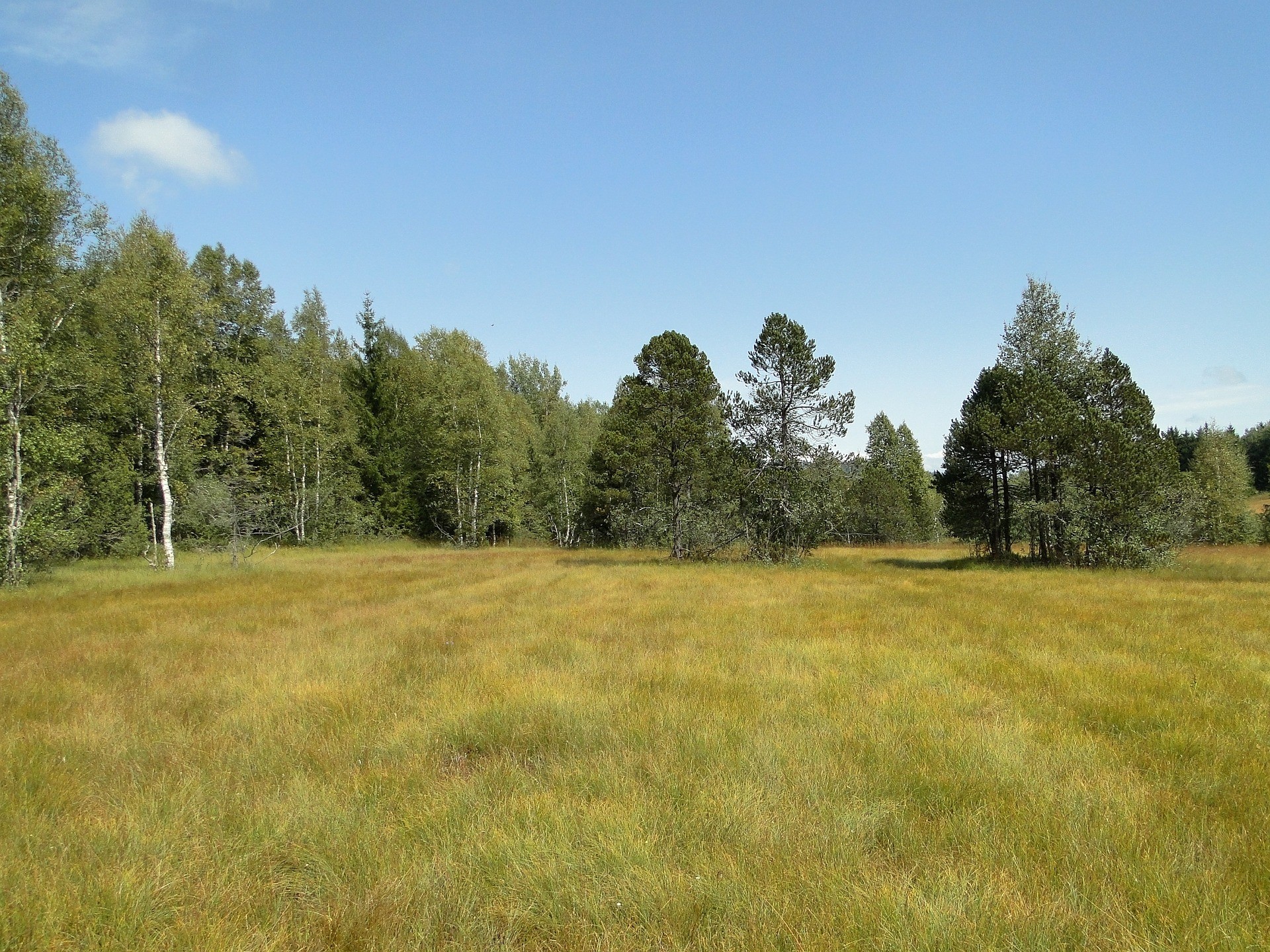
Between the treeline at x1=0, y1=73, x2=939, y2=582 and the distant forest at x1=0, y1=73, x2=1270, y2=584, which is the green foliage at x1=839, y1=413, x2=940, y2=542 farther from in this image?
the distant forest at x1=0, y1=73, x2=1270, y2=584

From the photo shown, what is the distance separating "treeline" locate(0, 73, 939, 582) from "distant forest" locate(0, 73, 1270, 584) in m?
0.12

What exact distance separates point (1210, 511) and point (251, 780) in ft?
157

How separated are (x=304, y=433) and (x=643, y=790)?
3848cm

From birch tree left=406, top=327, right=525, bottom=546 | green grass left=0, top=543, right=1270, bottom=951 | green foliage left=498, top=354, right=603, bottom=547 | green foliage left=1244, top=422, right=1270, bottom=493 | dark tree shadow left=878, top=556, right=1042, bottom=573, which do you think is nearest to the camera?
green grass left=0, top=543, right=1270, bottom=951

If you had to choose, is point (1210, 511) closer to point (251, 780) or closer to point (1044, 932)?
point (1044, 932)

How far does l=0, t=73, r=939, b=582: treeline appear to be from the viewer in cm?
1803

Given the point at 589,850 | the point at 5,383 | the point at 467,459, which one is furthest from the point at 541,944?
the point at 467,459

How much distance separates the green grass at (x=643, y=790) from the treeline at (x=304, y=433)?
14027 mm

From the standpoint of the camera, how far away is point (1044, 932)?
2.63 meters

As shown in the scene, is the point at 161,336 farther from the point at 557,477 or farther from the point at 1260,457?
the point at 1260,457

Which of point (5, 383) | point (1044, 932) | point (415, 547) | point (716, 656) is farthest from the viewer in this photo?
point (415, 547)

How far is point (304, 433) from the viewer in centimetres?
3569

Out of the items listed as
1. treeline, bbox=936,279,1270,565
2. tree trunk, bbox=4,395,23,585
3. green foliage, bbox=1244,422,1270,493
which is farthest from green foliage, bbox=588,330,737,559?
green foliage, bbox=1244,422,1270,493

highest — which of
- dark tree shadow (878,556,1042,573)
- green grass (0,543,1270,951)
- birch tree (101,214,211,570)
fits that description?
birch tree (101,214,211,570)
